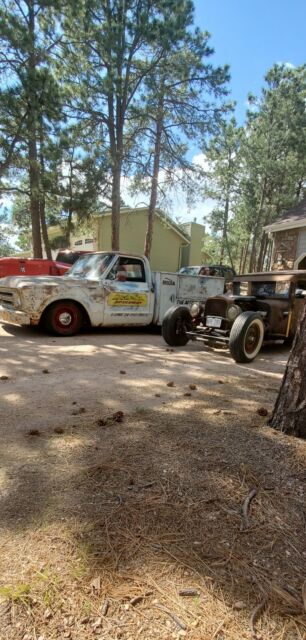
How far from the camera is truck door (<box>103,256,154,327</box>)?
319 inches

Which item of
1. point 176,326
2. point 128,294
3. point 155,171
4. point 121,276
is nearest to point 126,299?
point 128,294

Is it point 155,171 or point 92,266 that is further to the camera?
point 155,171

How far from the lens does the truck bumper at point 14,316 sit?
23.8ft

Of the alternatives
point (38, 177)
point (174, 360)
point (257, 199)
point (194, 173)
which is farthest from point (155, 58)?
point (257, 199)

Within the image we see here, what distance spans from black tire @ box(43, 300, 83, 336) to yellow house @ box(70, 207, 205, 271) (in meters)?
17.5

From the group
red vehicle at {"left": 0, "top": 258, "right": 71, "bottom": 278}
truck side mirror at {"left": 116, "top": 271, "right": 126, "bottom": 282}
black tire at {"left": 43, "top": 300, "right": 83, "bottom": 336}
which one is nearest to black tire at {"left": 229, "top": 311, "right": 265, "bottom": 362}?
truck side mirror at {"left": 116, "top": 271, "right": 126, "bottom": 282}

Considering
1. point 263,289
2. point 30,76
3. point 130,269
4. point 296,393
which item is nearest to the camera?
point 296,393

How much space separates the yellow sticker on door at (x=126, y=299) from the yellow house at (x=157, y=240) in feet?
55.5

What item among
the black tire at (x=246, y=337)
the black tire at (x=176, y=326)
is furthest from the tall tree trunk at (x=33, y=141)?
the black tire at (x=246, y=337)

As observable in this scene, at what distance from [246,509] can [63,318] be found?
20.4ft

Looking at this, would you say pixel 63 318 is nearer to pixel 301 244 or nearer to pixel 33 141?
pixel 33 141

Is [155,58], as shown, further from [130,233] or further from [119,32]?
[130,233]

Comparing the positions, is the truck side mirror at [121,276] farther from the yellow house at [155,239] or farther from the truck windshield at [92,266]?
the yellow house at [155,239]

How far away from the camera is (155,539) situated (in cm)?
174
